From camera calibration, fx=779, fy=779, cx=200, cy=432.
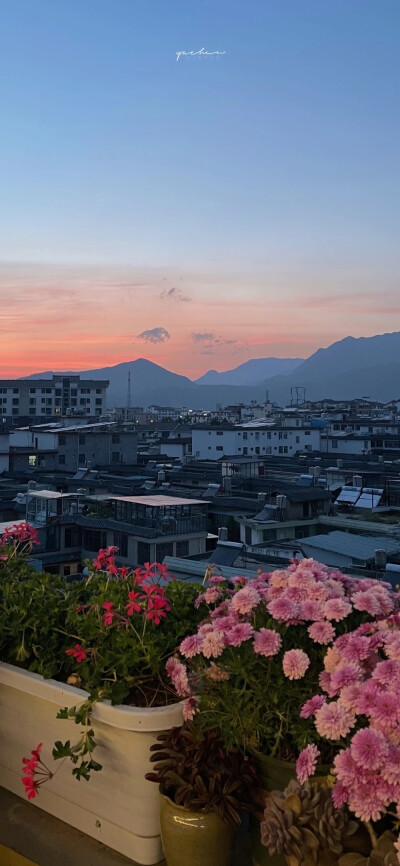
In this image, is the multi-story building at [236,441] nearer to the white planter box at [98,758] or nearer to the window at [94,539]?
the window at [94,539]

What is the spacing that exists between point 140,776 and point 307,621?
83 cm

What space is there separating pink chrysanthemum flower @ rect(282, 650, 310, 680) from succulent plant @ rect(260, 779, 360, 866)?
33 cm

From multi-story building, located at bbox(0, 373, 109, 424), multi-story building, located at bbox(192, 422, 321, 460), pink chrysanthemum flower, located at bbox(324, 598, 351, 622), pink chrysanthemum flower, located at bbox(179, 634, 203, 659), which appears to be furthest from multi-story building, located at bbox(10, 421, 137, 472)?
multi-story building, located at bbox(0, 373, 109, 424)

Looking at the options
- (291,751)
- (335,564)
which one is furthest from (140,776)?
(335,564)

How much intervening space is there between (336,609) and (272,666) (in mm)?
285

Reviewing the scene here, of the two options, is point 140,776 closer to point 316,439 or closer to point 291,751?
point 291,751

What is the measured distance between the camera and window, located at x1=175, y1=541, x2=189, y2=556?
21.6m

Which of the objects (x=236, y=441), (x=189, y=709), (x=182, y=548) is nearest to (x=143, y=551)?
(x=182, y=548)

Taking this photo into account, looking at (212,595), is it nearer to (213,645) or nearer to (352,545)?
(213,645)

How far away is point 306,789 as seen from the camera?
228cm

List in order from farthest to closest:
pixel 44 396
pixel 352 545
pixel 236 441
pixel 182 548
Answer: pixel 44 396 < pixel 236 441 < pixel 182 548 < pixel 352 545

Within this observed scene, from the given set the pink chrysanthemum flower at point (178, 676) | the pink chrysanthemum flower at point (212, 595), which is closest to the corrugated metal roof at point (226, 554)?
the pink chrysanthemum flower at point (212, 595)

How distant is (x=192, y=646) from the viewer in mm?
2756

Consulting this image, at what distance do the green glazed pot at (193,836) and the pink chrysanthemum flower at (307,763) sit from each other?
44 cm
